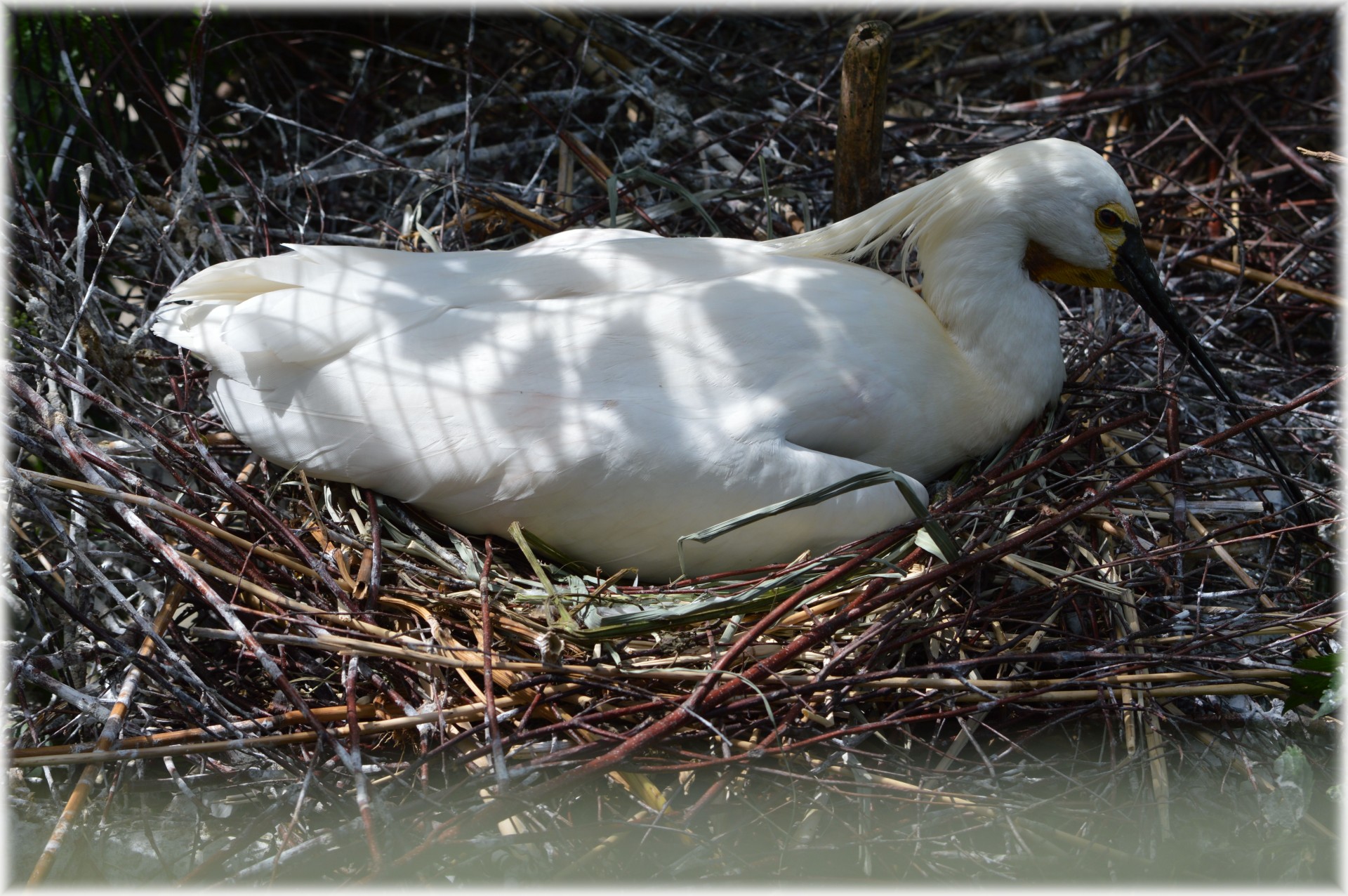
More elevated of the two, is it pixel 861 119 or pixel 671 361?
pixel 861 119

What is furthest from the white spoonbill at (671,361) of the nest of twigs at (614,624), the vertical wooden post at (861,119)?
the vertical wooden post at (861,119)

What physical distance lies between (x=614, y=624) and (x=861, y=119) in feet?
5.41

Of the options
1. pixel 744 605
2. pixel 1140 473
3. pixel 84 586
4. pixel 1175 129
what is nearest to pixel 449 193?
pixel 84 586

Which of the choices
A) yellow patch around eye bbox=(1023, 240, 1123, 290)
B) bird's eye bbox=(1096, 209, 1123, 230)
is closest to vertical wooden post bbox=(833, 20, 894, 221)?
yellow patch around eye bbox=(1023, 240, 1123, 290)

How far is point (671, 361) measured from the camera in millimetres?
2512

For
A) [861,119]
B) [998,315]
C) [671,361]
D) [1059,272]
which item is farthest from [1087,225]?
[671,361]

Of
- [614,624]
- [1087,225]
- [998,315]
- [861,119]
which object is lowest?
[614,624]

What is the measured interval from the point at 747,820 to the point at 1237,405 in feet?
5.25

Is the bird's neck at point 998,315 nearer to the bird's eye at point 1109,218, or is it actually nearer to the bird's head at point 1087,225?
the bird's head at point 1087,225

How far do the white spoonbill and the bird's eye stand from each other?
0.4 inches

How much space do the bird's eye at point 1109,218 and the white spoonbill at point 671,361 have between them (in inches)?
0.4

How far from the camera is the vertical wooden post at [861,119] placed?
299 centimetres

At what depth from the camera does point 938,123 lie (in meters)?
3.74

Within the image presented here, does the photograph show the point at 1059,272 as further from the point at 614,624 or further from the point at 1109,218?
the point at 614,624
